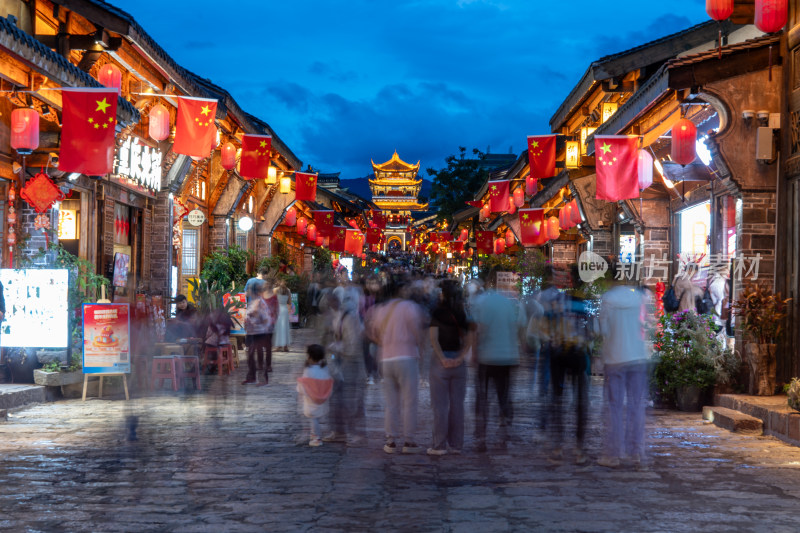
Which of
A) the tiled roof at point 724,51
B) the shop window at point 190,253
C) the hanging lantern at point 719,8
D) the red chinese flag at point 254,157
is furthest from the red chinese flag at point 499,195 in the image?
the hanging lantern at point 719,8

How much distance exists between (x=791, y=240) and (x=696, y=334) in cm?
196

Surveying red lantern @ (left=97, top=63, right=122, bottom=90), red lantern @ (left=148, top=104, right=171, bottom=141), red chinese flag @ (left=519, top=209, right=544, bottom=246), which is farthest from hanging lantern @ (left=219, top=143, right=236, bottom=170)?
red chinese flag @ (left=519, top=209, right=544, bottom=246)

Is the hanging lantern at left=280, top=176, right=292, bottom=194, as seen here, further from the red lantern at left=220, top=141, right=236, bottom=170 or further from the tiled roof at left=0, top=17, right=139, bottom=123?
the tiled roof at left=0, top=17, right=139, bottom=123

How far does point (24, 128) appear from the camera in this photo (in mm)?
13219

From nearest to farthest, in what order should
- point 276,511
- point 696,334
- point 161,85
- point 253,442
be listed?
point 276,511 < point 253,442 < point 696,334 < point 161,85

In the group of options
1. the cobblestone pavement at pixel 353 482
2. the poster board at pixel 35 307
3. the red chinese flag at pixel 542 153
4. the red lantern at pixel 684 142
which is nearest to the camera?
the cobblestone pavement at pixel 353 482

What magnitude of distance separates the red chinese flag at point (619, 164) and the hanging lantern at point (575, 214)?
7.71 metres

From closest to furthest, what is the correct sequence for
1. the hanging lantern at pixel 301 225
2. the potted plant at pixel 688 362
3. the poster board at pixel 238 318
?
the potted plant at pixel 688 362 → the poster board at pixel 238 318 → the hanging lantern at pixel 301 225

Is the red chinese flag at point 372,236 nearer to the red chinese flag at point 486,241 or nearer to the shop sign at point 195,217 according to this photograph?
the red chinese flag at point 486,241

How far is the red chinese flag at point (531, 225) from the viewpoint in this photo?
28531 millimetres

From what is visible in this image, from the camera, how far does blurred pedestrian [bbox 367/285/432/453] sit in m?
9.14

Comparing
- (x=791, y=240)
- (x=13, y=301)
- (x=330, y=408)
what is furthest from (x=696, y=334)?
(x=13, y=301)

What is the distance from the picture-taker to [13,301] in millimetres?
12922

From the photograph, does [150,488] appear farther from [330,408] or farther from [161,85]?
[161,85]
